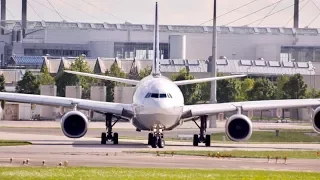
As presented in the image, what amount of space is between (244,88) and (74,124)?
7906cm

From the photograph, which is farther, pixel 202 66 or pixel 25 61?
pixel 25 61

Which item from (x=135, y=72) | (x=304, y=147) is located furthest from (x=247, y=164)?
(x=135, y=72)

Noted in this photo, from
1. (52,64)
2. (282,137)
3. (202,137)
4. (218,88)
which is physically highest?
(52,64)

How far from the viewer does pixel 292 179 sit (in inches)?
1575

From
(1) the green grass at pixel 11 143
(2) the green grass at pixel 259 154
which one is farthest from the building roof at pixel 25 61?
(2) the green grass at pixel 259 154

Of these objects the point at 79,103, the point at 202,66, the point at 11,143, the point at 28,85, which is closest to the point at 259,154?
the point at 79,103

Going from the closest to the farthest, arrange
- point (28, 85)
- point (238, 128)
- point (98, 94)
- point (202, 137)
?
point (238, 128) < point (202, 137) < point (98, 94) < point (28, 85)

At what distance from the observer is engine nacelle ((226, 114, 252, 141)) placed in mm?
62969

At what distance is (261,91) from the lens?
135500mm

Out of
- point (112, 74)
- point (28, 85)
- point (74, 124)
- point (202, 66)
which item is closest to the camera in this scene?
point (74, 124)

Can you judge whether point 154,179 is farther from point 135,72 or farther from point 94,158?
point 135,72

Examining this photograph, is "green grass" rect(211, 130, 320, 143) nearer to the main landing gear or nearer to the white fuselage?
the white fuselage

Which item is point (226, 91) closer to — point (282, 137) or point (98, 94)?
point (98, 94)

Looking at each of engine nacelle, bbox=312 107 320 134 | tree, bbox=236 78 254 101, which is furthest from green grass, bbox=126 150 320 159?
tree, bbox=236 78 254 101
